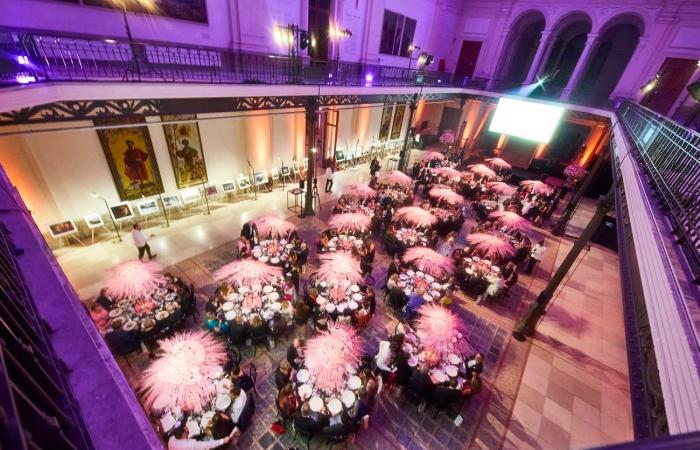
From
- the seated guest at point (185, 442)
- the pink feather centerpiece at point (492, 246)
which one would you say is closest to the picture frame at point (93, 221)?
the seated guest at point (185, 442)

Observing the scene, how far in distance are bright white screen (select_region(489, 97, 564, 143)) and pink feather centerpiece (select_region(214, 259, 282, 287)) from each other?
1956 cm

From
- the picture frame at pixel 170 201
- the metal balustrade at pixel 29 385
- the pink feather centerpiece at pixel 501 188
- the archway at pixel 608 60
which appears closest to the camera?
the metal balustrade at pixel 29 385

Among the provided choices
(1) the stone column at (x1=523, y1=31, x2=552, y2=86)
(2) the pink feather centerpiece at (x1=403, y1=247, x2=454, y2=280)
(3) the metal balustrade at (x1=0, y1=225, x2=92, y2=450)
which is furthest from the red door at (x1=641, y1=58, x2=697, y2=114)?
(3) the metal balustrade at (x1=0, y1=225, x2=92, y2=450)

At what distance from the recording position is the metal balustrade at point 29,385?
30.7 inches

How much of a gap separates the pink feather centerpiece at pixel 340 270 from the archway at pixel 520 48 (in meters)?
20.3

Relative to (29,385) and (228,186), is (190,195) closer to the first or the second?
(228,186)

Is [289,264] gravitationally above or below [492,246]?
below

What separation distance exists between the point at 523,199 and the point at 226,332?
14.3m

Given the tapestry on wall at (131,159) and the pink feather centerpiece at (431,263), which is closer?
the pink feather centerpiece at (431,263)

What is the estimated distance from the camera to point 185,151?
12.1 m

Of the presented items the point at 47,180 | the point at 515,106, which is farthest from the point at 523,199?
the point at 47,180

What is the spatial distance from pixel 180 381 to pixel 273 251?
442 cm

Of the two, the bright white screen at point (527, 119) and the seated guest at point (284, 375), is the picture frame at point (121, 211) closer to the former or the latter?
the seated guest at point (284, 375)

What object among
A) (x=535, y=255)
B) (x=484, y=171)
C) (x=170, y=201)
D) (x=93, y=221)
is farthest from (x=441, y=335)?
(x=484, y=171)
